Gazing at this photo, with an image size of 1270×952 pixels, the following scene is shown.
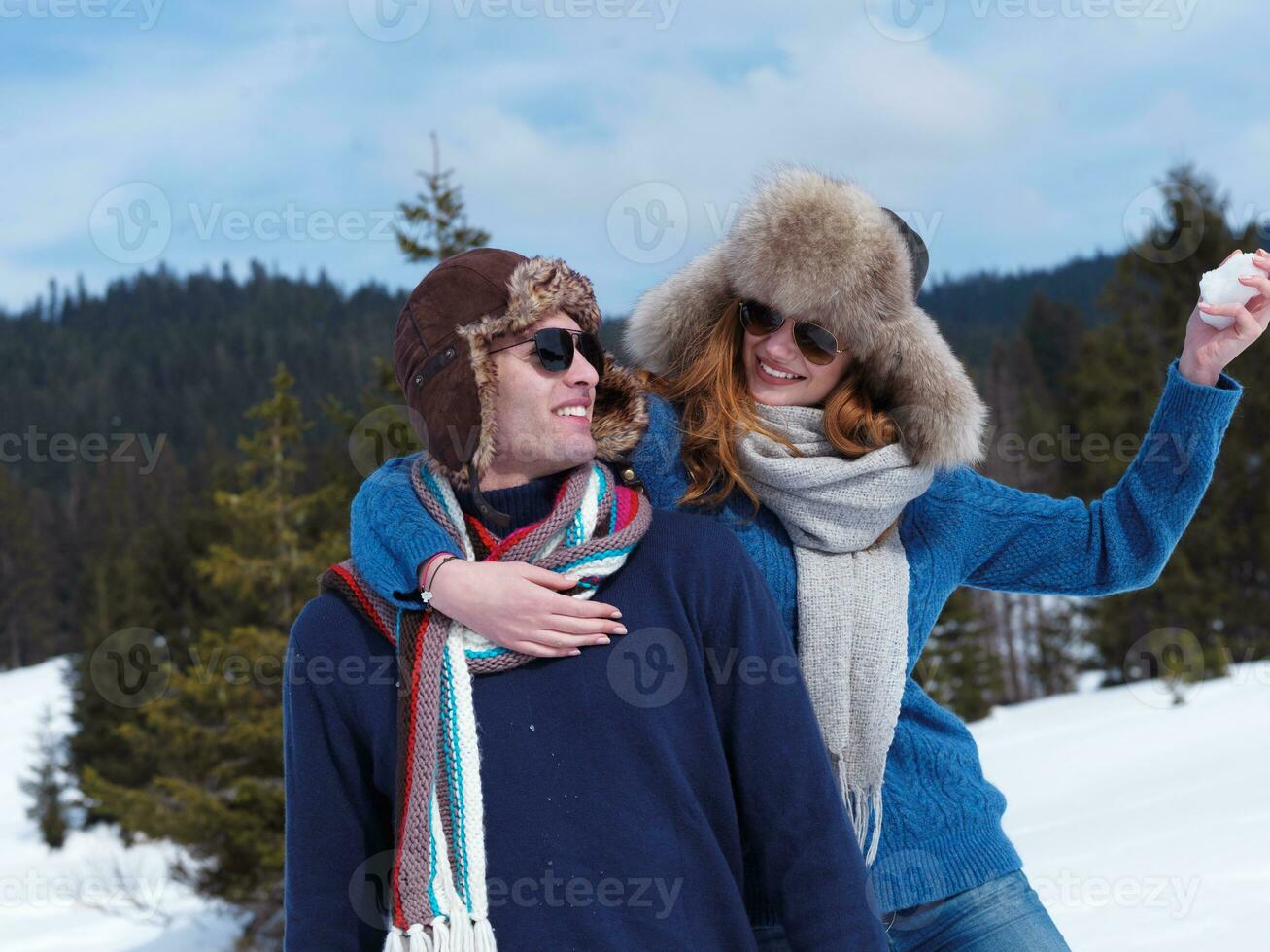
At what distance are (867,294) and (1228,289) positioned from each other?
764 mm

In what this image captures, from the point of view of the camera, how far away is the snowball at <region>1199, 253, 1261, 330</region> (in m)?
2.53

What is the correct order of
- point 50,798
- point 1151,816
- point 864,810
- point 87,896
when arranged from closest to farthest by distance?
point 864,810 < point 1151,816 < point 87,896 < point 50,798

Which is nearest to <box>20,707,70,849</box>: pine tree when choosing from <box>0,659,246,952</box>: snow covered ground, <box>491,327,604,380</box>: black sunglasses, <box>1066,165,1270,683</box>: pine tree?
<box>0,659,246,952</box>: snow covered ground

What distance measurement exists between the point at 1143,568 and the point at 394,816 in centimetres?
175

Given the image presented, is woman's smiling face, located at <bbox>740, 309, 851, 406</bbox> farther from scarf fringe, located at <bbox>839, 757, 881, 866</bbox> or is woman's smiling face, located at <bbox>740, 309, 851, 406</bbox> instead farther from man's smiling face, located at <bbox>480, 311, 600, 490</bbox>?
scarf fringe, located at <bbox>839, 757, 881, 866</bbox>

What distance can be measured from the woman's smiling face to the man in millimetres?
515

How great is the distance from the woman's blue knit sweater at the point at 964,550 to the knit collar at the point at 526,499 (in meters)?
0.17

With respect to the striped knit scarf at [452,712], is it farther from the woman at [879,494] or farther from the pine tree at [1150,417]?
the pine tree at [1150,417]

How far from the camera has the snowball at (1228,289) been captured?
253 centimetres

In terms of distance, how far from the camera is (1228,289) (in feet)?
8.30

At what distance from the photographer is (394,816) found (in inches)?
84.3

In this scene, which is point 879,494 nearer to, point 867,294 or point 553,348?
point 867,294

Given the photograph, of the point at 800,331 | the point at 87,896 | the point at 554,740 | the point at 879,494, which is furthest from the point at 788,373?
the point at 87,896

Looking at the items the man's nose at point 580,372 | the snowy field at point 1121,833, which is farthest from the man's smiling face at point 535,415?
the snowy field at point 1121,833
